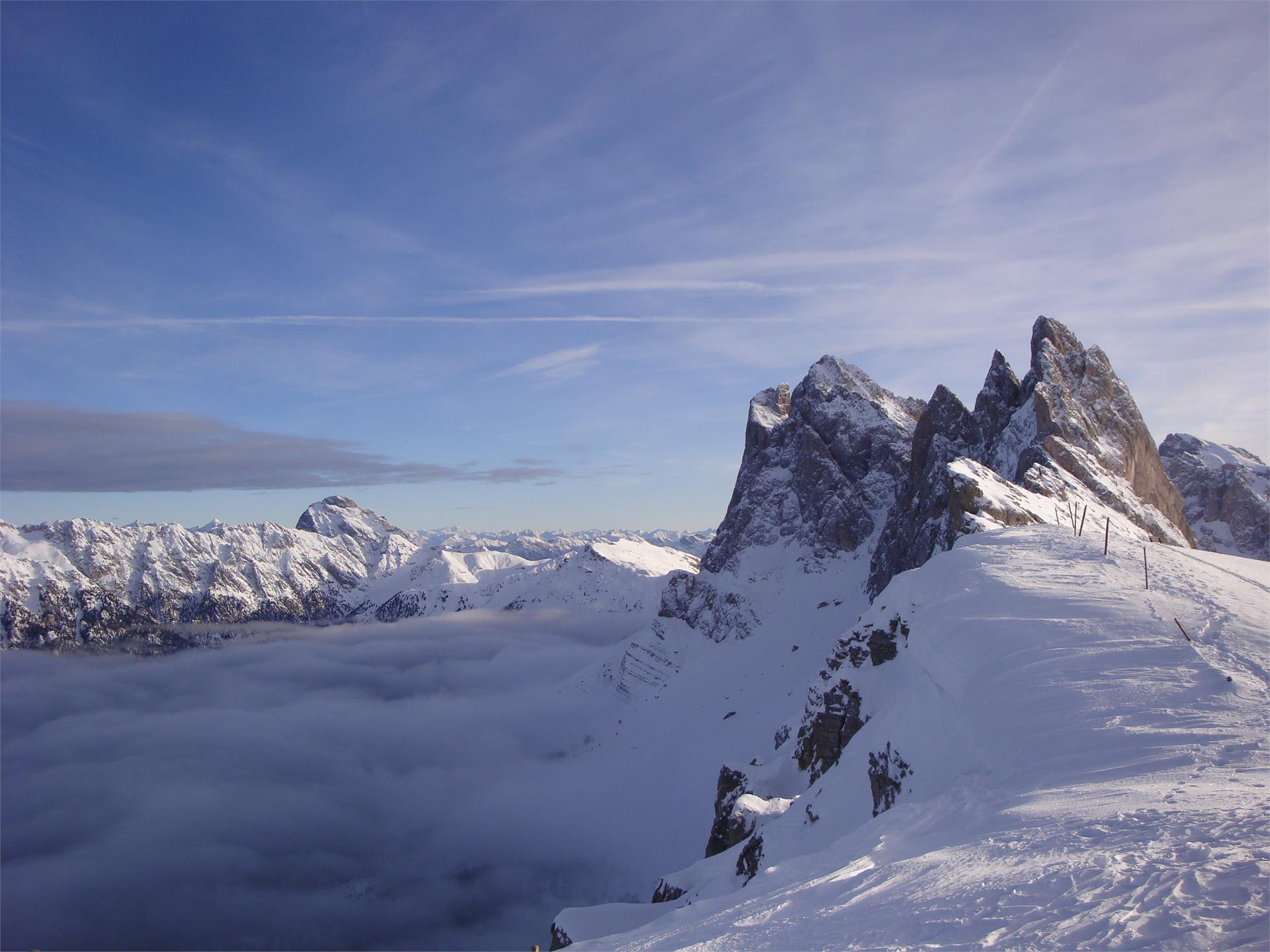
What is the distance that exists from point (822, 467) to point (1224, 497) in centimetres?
7127

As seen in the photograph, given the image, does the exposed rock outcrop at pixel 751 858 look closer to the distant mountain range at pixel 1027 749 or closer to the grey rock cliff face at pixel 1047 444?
the distant mountain range at pixel 1027 749

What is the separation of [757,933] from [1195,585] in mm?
23191

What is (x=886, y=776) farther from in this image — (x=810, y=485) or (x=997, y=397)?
(x=810, y=485)

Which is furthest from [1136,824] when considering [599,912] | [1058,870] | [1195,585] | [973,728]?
[599,912]

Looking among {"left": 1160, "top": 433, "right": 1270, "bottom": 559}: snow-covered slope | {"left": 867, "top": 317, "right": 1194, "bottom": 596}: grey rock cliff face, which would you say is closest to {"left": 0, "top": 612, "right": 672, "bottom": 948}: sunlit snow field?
{"left": 867, "top": 317, "right": 1194, "bottom": 596}: grey rock cliff face

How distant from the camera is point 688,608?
14300 centimetres

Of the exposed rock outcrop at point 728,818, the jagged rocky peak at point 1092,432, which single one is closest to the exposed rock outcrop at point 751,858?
the exposed rock outcrop at point 728,818

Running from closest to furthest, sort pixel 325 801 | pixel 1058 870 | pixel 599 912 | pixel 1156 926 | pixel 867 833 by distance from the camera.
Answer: pixel 1156 926
pixel 1058 870
pixel 867 833
pixel 599 912
pixel 325 801

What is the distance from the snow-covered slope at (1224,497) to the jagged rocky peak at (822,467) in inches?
1976

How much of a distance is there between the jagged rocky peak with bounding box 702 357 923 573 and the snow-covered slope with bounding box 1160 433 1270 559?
165 feet

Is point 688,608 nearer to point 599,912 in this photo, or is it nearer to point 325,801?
point 325,801

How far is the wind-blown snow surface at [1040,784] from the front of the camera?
1009 centimetres

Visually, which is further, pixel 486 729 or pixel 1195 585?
pixel 486 729

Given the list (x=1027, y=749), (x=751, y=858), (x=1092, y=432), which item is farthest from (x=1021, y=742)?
(x=1092, y=432)
